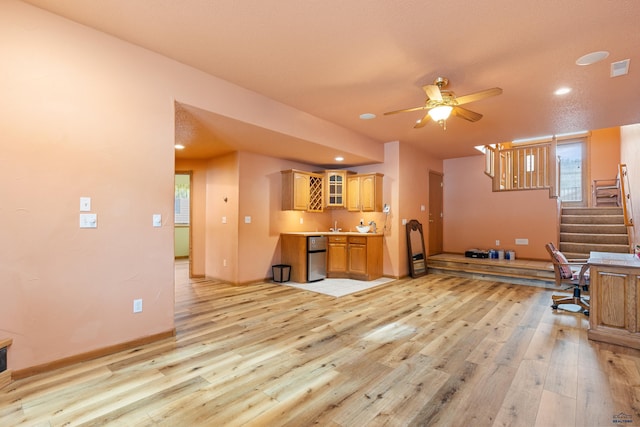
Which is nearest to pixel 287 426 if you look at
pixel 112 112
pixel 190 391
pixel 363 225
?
pixel 190 391

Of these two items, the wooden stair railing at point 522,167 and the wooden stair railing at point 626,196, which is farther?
the wooden stair railing at point 522,167

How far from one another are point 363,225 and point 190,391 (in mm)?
4994

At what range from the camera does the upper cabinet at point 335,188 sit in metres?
6.54

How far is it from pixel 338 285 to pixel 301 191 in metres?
2.02

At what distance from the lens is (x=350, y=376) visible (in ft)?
7.71

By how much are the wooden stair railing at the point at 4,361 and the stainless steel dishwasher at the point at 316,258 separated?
408 cm

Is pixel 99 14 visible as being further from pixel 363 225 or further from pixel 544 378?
pixel 363 225

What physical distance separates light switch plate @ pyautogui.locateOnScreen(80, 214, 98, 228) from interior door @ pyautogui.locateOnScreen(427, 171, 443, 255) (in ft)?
21.4

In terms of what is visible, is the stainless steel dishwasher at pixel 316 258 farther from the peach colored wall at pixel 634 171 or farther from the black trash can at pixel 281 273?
the peach colored wall at pixel 634 171

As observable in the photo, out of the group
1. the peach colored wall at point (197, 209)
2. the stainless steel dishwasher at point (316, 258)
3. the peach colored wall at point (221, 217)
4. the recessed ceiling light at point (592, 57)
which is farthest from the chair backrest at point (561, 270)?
the peach colored wall at point (197, 209)

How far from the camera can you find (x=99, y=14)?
243 cm

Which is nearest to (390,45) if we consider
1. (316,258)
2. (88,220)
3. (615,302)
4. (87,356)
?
(88,220)

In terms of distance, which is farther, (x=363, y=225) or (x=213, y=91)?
(x=363, y=225)

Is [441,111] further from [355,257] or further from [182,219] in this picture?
[182,219]
